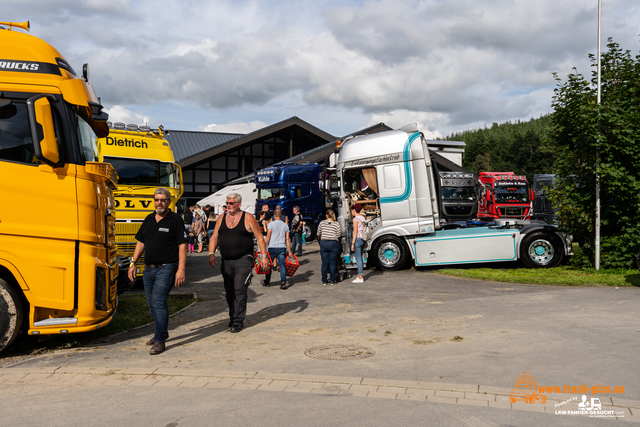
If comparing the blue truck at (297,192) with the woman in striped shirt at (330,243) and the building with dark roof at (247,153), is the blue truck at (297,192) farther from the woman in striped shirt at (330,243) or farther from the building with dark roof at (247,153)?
the woman in striped shirt at (330,243)

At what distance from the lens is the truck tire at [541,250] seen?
13719 mm

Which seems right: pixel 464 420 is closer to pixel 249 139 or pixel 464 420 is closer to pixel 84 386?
pixel 84 386

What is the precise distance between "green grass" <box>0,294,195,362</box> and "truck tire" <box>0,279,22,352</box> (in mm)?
349

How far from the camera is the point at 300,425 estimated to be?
4.10m

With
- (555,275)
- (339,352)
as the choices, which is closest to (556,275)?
(555,275)

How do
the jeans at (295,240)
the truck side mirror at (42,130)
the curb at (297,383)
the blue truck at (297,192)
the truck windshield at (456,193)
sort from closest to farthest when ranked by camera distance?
the curb at (297,383)
the truck side mirror at (42,130)
the jeans at (295,240)
the blue truck at (297,192)
the truck windshield at (456,193)

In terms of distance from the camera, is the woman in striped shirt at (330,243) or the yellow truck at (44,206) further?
the woman in striped shirt at (330,243)

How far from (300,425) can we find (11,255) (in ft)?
12.8

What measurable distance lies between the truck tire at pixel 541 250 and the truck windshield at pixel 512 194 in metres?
19.1

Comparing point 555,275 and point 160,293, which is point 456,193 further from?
point 160,293

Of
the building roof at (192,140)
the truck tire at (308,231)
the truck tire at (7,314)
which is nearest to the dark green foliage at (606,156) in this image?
the truck tire at (7,314)

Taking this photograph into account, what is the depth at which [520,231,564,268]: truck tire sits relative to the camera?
13719 millimetres

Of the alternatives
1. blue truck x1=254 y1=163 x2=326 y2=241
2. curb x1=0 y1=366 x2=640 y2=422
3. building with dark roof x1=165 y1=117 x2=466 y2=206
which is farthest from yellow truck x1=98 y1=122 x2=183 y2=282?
building with dark roof x1=165 y1=117 x2=466 y2=206

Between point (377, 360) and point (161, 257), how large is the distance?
2.81 m
